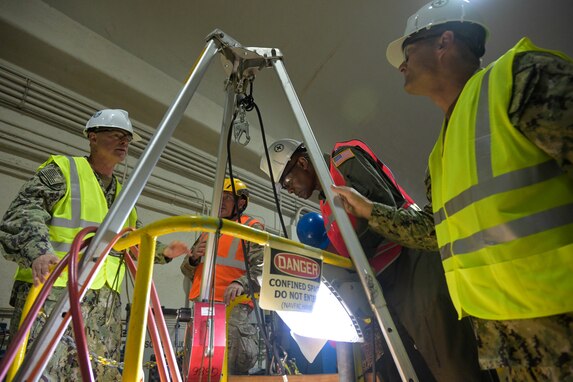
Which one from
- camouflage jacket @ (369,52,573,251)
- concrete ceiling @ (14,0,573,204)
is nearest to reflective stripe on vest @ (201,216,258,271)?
concrete ceiling @ (14,0,573,204)

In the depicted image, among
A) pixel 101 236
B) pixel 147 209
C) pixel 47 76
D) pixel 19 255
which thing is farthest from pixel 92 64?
pixel 101 236

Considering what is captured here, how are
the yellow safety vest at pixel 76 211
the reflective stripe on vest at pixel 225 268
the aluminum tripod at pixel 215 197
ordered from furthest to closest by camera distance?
the reflective stripe on vest at pixel 225 268
the yellow safety vest at pixel 76 211
the aluminum tripod at pixel 215 197

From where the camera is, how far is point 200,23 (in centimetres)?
295

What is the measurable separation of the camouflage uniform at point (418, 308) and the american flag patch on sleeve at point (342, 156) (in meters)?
0.01

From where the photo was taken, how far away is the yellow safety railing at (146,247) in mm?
615

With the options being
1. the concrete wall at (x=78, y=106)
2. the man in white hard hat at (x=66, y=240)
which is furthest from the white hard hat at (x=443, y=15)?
the concrete wall at (x=78, y=106)

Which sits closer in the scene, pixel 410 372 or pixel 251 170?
pixel 410 372

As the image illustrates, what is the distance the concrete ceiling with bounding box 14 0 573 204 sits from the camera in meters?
2.86

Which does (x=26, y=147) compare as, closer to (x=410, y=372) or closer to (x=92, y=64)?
(x=92, y=64)

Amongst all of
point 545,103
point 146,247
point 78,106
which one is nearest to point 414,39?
point 545,103

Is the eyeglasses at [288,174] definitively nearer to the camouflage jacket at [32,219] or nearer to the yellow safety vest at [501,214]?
the camouflage jacket at [32,219]

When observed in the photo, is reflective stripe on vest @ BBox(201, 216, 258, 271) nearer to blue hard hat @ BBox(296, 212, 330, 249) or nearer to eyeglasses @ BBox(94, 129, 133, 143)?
blue hard hat @ BBox(296, 212, 330, 249)

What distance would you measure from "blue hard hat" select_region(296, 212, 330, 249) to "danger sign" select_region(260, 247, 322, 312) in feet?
4.05

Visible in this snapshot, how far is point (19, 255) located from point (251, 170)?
9.82 feet
